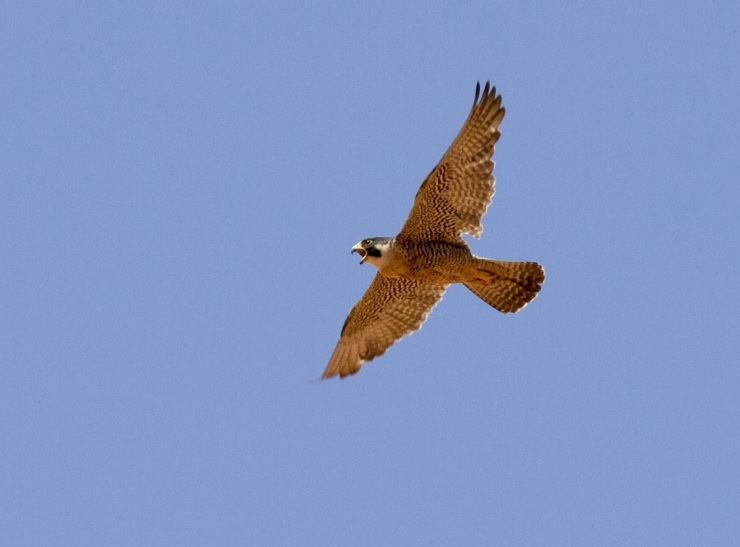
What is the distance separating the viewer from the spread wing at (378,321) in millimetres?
17062

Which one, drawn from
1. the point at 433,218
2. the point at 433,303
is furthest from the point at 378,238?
the point at 433,303

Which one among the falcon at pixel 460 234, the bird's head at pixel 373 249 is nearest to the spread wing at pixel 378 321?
the falcon at pixel 460 234

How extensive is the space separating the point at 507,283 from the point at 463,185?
145 cm

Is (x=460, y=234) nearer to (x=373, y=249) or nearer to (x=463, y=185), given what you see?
(x=463, y=185)

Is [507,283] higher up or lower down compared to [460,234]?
lower down

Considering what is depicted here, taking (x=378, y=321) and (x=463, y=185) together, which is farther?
(x=378, y=321)

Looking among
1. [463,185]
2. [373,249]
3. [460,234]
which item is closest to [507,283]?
[460,234]

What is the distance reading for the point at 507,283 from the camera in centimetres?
1616

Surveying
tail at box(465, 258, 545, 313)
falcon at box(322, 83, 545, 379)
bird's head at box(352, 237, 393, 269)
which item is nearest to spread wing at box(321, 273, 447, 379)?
falcon at box(322, 83, 545, 379)

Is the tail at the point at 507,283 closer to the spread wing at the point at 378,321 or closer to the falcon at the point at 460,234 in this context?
the falcon at the point at 460,234

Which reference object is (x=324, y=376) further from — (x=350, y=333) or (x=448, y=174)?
(x=448, y=174)

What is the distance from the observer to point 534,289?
16.1 meters

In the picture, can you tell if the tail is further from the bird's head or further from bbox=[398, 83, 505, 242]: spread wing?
the bird's head

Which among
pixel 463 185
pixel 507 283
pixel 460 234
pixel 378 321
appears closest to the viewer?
pixel 463 185
